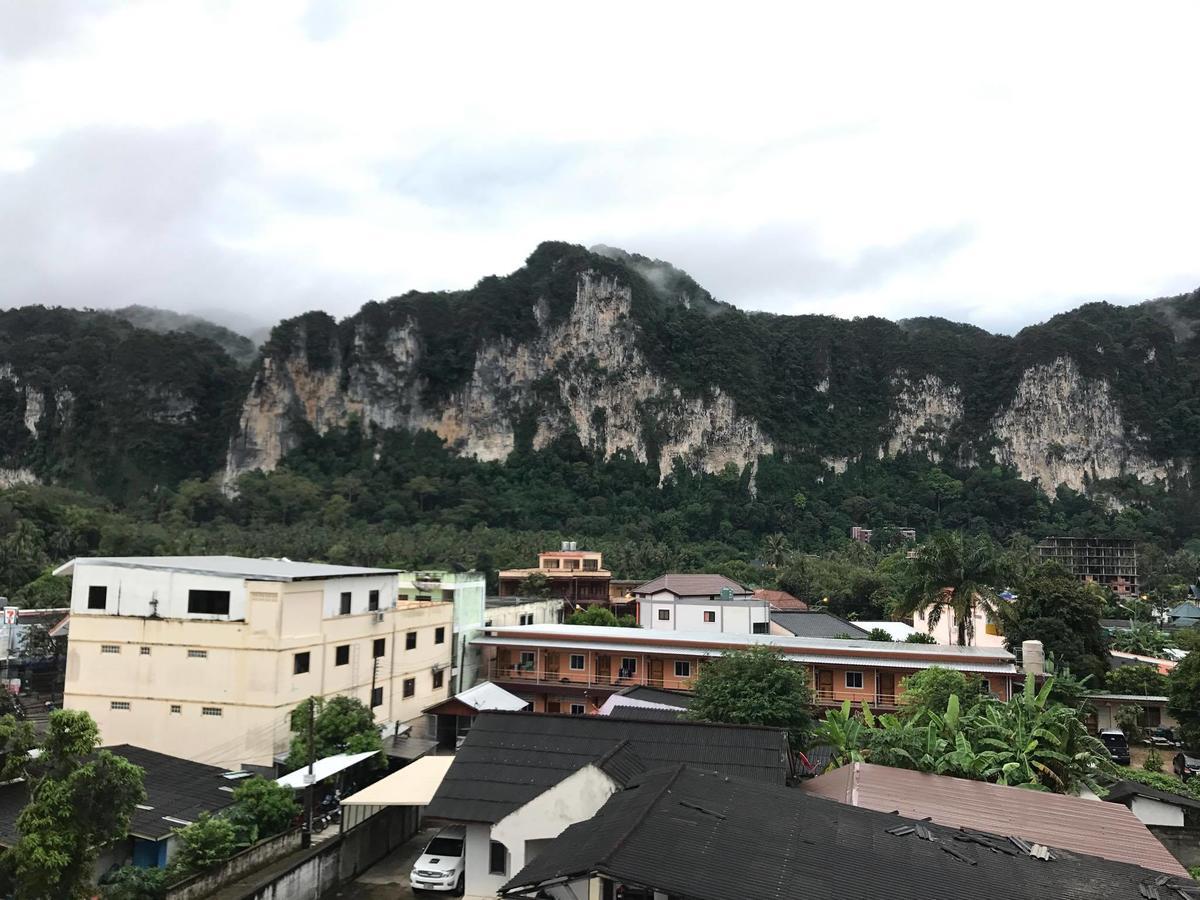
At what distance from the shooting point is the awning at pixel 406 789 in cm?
1534

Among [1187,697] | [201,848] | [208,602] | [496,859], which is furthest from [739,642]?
[201,848]

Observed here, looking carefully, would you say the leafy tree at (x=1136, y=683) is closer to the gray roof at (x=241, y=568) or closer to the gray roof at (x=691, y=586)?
the gray roof at (x=691, y=586)

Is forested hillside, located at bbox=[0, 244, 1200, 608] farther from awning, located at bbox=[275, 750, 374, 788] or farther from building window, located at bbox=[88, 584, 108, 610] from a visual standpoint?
awning, located at bbox=[275, 750, 374, 788]

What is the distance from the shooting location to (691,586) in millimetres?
44000

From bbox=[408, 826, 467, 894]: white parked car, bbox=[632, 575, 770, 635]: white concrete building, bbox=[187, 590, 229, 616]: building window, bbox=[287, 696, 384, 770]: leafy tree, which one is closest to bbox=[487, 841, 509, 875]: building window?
bbox=[408, 826, 467, 894]: white parked car

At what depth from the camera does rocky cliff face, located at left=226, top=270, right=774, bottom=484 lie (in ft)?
367

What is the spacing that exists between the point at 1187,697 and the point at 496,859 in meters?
23.8

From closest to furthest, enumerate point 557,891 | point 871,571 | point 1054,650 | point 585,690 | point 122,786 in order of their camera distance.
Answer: point 557,891 < point 122,786 < point 585,690 < point 1054,650 < point 871,571

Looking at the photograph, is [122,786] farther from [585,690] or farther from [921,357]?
[921,357]

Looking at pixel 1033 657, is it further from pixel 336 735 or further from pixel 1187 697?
pixel 336 735

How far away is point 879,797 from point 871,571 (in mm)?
52564

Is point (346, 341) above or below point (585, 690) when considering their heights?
above

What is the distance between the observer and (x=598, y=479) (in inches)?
4213

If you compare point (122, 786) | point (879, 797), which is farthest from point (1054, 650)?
point (122, 786)
